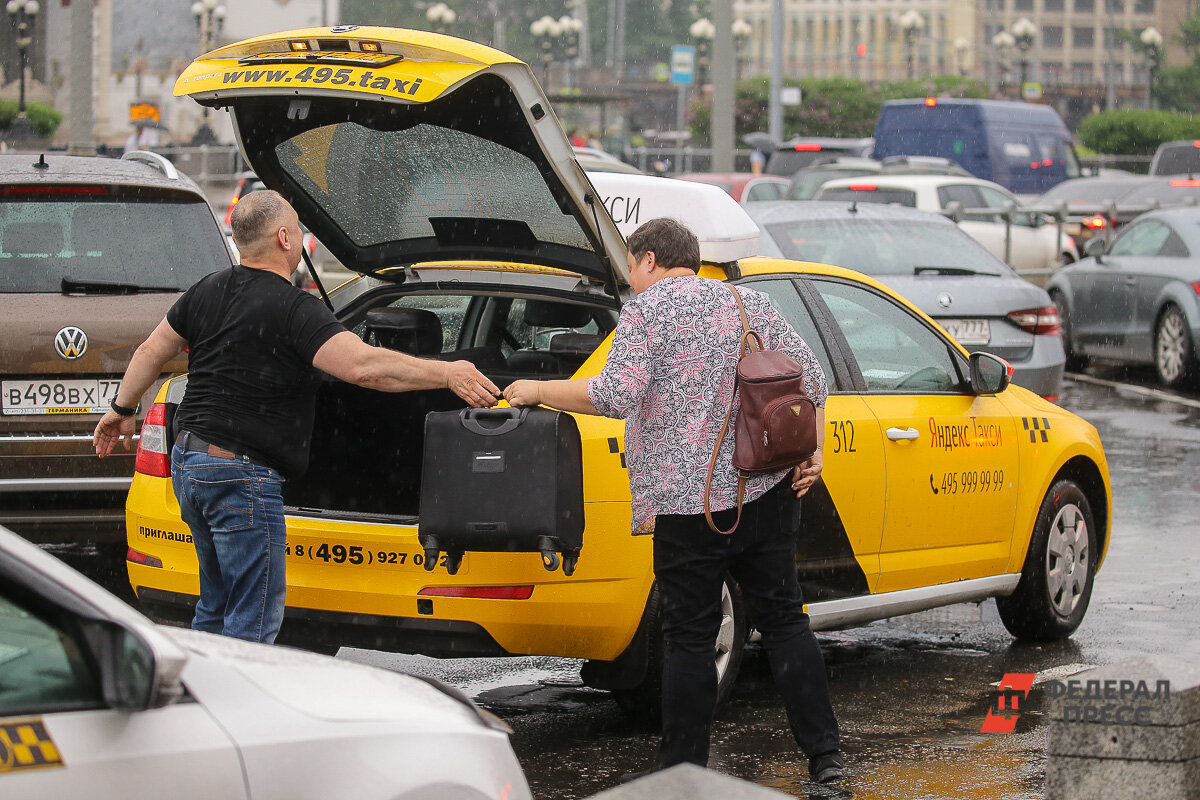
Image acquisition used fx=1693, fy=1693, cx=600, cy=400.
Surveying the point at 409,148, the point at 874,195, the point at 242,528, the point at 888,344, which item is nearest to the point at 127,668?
the point at 242,528

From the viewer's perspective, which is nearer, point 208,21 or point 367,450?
point 367,450

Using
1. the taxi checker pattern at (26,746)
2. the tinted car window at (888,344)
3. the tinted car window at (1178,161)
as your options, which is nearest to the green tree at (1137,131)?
the tinted car window at (1178,161)

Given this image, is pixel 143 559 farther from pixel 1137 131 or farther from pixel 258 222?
pixel 1137 131

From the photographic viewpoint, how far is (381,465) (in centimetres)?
623

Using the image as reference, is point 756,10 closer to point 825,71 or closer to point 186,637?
point 825,71

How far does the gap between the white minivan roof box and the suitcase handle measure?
3.24 ft

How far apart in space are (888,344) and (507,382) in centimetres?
146

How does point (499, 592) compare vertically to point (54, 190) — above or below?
below

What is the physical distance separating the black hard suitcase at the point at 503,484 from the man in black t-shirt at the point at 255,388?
142 millimetres

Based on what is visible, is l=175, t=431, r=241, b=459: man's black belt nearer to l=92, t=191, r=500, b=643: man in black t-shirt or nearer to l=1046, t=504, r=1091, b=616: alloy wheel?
l=92, t=191, r=500, b=643: man in black t-shirt

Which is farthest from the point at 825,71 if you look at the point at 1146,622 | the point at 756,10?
the point at 1146,622

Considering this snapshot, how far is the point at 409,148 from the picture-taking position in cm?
576

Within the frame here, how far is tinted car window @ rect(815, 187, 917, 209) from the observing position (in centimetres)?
1781

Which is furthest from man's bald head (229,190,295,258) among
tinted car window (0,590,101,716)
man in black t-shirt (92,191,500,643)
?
tinted car window (0,590,101,716)
